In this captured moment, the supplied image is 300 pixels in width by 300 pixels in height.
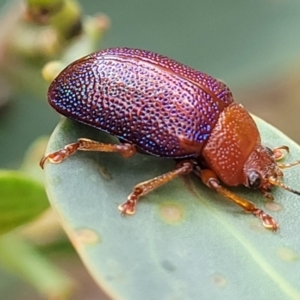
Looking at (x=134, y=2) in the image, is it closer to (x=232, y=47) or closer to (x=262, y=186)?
(x=232, y=47)

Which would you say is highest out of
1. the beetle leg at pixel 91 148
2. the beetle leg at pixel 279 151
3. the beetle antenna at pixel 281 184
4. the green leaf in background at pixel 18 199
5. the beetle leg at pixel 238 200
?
the beetle leg at pixel 279 151

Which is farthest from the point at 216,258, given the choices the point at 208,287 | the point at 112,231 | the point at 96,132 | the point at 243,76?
the point at 243,76

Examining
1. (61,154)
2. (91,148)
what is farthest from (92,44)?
(61,154)

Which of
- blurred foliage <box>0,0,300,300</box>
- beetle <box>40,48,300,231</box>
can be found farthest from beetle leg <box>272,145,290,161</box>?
blurred foliage <box>0,0,300,300</box>

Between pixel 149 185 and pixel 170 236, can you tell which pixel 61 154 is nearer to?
pixel 149 185

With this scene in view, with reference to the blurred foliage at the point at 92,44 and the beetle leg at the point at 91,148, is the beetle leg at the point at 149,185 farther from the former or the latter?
the blurred foliage at the point at 92,44

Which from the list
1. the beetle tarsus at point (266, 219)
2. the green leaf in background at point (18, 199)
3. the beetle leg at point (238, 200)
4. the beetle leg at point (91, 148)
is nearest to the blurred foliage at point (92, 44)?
the green leaf in background at point (18, 199)

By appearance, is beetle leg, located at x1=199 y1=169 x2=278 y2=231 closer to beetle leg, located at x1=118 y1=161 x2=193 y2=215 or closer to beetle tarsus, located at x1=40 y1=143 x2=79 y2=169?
beetle leg, located at x1=118 y1=161 x2=193 y2=215
